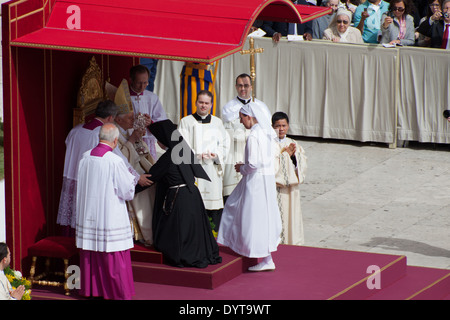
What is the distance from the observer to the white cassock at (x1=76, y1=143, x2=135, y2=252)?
880 centimetres

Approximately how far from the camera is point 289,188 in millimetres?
11211

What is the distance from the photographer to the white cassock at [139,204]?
383 inches

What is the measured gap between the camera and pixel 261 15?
1088cm

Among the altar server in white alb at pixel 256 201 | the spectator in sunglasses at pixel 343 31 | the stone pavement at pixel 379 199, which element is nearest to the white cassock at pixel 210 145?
the stone pavement at pixel 379 199

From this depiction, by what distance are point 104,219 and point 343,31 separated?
25.0ft

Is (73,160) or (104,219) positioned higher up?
(73,160)

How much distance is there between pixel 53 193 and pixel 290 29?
705 cm

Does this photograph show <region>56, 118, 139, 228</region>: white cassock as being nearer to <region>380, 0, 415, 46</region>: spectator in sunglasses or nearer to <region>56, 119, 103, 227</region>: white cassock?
<region>56, 119, 103, 227</region>: white cassock

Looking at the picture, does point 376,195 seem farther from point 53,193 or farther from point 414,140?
point 53,193

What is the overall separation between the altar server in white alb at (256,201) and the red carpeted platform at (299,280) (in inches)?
7.3

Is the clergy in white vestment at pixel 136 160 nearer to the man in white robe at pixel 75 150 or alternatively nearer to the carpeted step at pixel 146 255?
the carpeted step at pixel 146 255

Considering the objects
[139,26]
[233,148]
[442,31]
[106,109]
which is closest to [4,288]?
[106,109]

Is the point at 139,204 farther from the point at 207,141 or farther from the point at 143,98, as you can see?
the point at 143,98

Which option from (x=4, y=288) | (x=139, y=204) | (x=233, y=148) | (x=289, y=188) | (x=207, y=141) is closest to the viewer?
(x=4, y=288)
